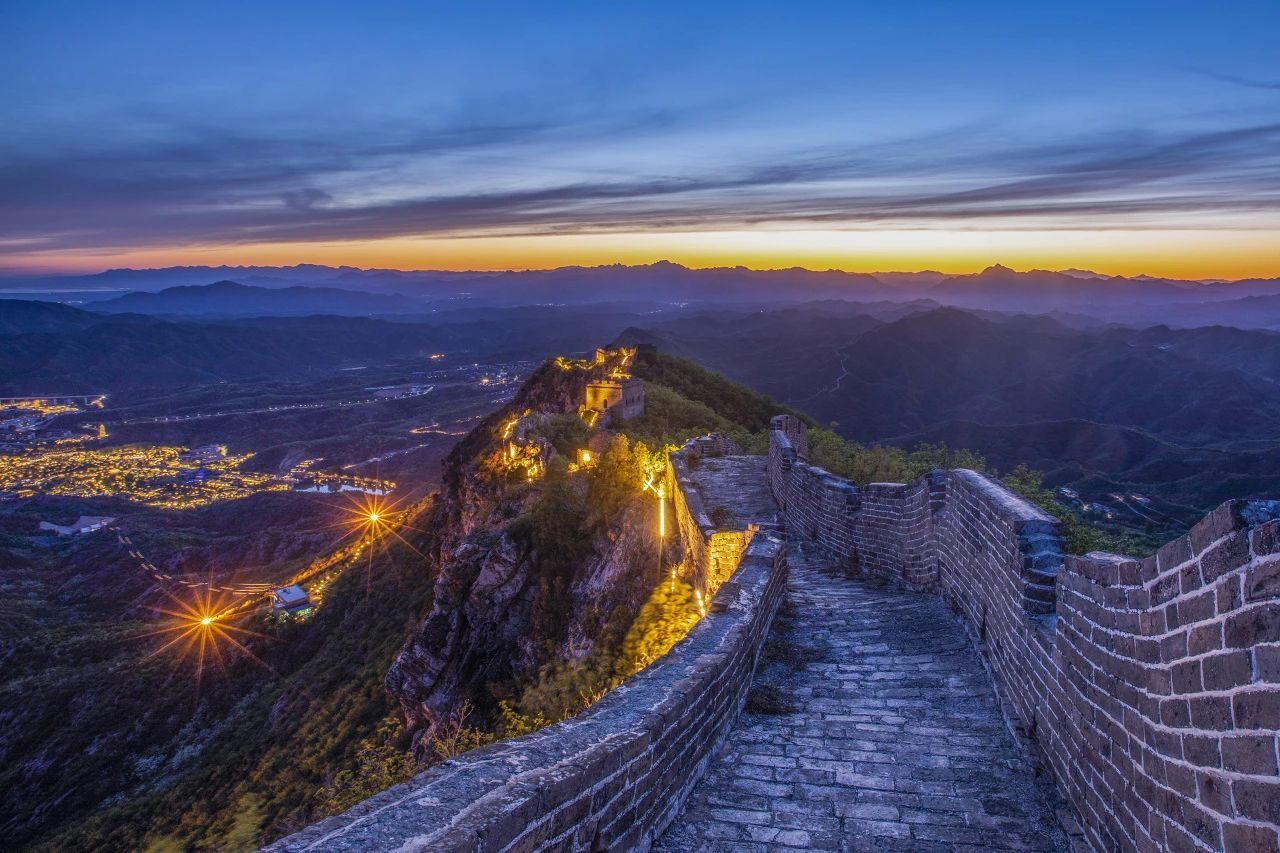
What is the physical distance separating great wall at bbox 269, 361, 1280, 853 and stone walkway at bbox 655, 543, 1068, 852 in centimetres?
2

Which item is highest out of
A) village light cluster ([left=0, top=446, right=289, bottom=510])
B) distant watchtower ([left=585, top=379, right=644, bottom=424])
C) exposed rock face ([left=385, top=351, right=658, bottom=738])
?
distant watchtower ([left=585, top=379, right=644, bottom=424])

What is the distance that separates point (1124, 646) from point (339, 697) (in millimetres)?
28296

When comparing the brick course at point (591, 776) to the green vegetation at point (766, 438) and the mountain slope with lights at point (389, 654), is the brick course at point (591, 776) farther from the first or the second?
the mountain slope with lights at point (389, 654)

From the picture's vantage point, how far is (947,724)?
469cm

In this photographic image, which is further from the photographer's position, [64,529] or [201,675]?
[64,529]

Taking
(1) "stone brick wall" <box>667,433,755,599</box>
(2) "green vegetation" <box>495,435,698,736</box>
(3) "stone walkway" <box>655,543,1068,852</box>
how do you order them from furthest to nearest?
1. (2) "green vegetation" <box>495,435,698,736</box>
2. (1) "stone brick wall" <box>667,433,755,599</box>
3. (3) "stone walkway" <box>655,543,1068,852</box>

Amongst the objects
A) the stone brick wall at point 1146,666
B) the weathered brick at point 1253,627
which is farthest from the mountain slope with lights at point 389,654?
the weathered brick at point 1253,627

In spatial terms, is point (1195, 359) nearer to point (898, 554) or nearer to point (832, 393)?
point (832, 393)

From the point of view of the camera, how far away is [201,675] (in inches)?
1487

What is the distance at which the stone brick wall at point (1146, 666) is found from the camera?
2.00 meters

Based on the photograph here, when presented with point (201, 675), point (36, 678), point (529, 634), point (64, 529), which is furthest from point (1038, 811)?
point (64, 529)

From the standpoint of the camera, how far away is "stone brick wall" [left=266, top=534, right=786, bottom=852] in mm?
2221

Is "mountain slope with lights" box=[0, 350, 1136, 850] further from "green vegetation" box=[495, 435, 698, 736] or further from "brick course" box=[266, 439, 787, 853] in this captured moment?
"brick course" box=[266, 439, 787, 853]

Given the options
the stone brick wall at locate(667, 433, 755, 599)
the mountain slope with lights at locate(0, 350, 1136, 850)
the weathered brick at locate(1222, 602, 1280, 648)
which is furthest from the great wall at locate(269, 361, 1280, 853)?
the mountain slope with lights at locate(0, 350, 1136, 850)
